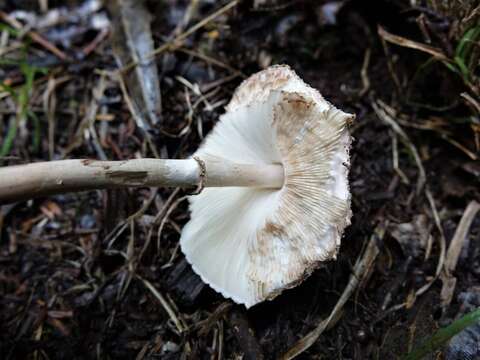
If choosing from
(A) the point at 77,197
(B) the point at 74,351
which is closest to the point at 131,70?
(A) the point at 77,197

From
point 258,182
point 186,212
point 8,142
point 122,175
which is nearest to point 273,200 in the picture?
point 258,182

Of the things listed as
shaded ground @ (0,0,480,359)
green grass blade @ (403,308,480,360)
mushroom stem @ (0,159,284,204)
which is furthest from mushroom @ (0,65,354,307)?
green grass blade @ (403,308,480,360)

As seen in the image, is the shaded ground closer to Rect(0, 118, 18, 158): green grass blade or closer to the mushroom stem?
Rect(0, 118, 18, 158): green grass blade

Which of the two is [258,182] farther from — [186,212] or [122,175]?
[122,175]

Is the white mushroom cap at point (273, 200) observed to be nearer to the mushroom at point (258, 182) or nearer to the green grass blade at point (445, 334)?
the mushroom at point (258, 182)

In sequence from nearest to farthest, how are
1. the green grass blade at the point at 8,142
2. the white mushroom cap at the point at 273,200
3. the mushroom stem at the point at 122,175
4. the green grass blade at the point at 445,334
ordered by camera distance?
1. the mushroom stem at the point at 122,175
2. the green grass blade at the point at 445,334
3. the white mushroom cap at the point at 273,200
4. the green grass blade at the point at 8,142

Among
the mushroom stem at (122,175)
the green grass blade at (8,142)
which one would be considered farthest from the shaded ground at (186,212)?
the mushroom stem at (122,175)
